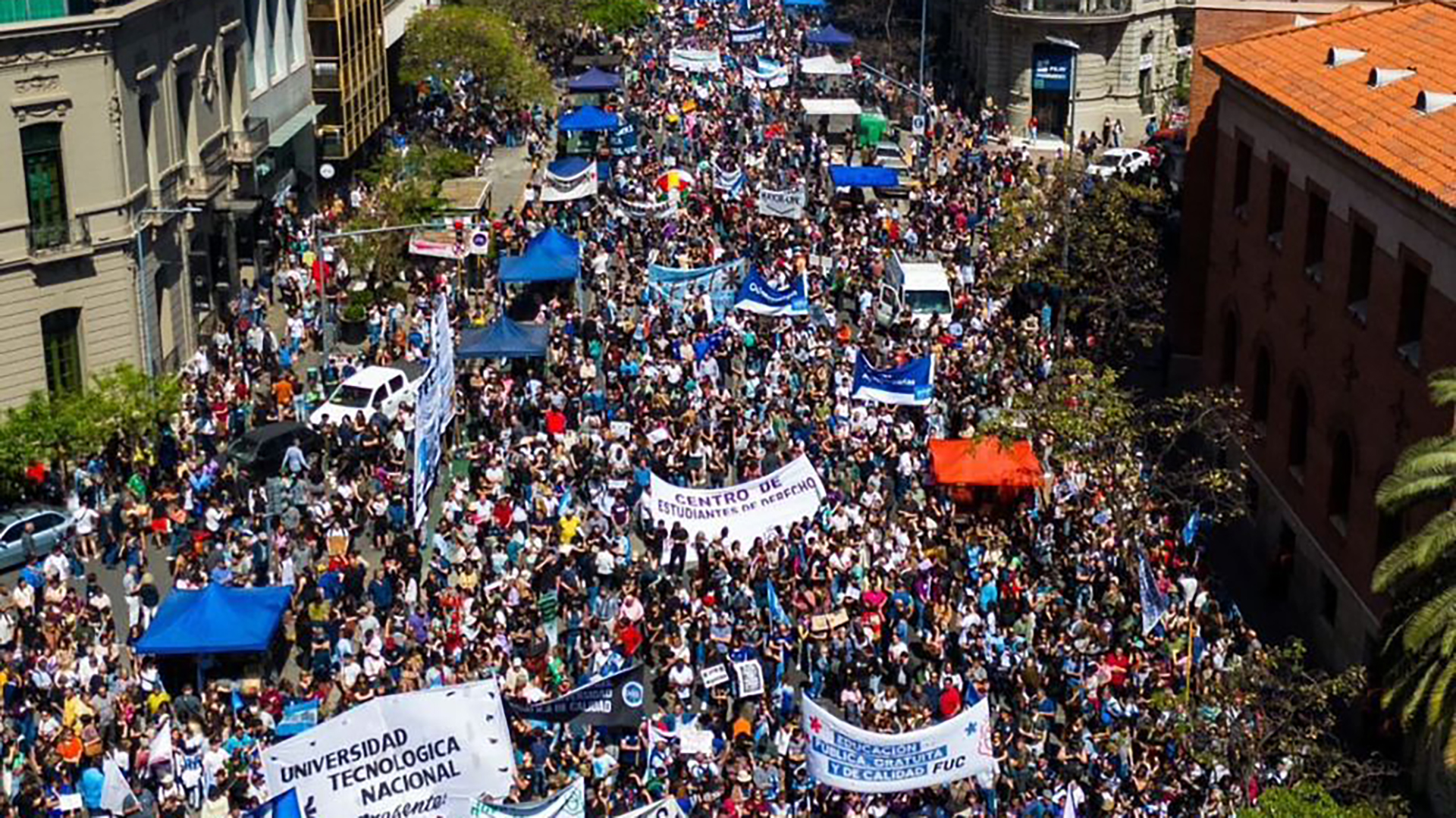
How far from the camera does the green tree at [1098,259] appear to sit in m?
51.5

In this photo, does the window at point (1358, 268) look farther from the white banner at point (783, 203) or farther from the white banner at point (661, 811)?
the white banner at point (783, 203)

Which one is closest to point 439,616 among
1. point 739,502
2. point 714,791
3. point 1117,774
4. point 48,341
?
point 739,502

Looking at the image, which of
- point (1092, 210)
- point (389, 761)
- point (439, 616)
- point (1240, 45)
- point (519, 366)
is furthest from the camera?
point (1092, 210)

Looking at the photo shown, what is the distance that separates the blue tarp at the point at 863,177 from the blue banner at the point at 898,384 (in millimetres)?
22765

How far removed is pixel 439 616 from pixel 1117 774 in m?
11.9

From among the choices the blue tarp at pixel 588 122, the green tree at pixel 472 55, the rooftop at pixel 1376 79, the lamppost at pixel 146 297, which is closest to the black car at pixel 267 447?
the lamppost at pixel 146 297

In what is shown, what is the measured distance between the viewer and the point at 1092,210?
177ft

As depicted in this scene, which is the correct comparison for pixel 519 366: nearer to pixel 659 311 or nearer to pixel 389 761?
pixel 659 311

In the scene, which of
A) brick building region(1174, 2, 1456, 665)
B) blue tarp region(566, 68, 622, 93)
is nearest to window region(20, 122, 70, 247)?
brick building region(1174, 2, 1456, 665)

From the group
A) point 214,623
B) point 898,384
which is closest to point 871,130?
point 898,384

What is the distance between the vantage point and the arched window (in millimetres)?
Result: 43562

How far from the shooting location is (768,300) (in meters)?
51.6

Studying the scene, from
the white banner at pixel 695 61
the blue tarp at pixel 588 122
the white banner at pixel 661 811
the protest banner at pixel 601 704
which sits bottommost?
the white banner at pixel 695 61

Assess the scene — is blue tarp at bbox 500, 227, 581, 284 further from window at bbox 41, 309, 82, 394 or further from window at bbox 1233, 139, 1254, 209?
window at bbox 1233, 139, 1254, 209
